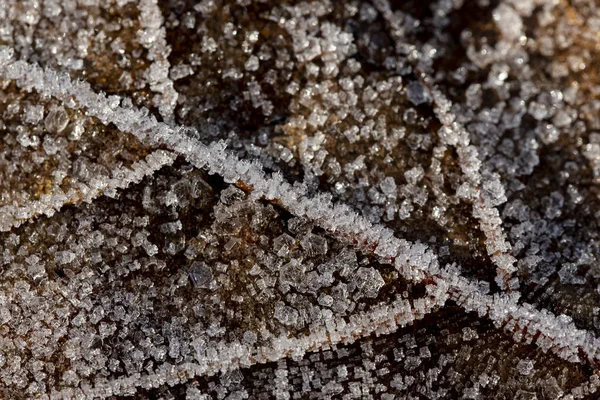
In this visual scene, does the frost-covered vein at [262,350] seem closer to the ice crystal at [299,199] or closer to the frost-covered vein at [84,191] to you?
the ice crystal at [299,199]

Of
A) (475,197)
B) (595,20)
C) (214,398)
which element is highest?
(595,20)

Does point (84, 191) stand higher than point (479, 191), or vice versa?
point (479, 191)

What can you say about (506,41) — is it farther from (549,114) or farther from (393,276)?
(393,276)

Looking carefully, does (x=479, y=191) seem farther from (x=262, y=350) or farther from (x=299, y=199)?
(x=262, y=350)

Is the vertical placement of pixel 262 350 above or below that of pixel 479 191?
below

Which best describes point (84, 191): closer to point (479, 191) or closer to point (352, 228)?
point (352, 228)

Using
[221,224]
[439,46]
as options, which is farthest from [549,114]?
Answer: [221,224]

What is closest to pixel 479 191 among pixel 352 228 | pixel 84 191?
pixel 352 228

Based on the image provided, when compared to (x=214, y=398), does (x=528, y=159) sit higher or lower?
higher

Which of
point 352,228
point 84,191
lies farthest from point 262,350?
point 84,191
